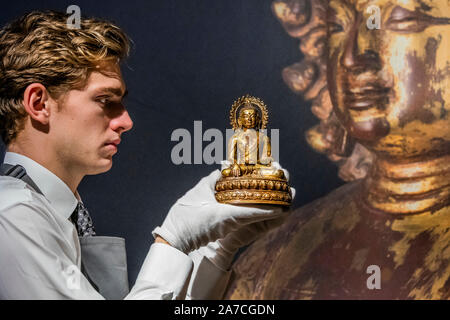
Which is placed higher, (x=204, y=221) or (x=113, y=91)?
(x=113, y=91)

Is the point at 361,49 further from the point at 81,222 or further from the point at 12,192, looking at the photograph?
the point at 12,192

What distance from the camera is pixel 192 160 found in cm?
354

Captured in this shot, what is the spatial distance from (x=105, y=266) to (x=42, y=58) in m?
0.62

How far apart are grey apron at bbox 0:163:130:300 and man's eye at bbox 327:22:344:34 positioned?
210cm

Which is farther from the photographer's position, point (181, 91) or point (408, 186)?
point (181, 91)

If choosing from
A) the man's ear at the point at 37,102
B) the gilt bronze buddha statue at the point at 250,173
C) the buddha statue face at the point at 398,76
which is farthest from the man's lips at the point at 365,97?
the man's ear at the point at 37,102

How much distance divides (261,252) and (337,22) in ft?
4.34

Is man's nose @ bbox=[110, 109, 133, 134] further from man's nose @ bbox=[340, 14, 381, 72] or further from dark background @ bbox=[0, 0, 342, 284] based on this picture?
man's nose @ bbox=[340, 14, 381, 72]

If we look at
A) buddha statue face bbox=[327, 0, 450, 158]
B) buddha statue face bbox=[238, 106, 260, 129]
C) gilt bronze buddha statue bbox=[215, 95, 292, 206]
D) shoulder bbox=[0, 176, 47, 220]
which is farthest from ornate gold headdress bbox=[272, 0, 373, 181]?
shoulder bbox=[0, 176, 47, 220]

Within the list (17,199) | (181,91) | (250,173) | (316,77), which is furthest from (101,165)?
(316,77)

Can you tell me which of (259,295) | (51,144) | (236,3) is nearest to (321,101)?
(236,3)

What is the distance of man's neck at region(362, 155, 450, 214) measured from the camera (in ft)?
10.6

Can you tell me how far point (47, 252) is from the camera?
1535mm

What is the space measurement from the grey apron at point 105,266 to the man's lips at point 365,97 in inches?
75.3
